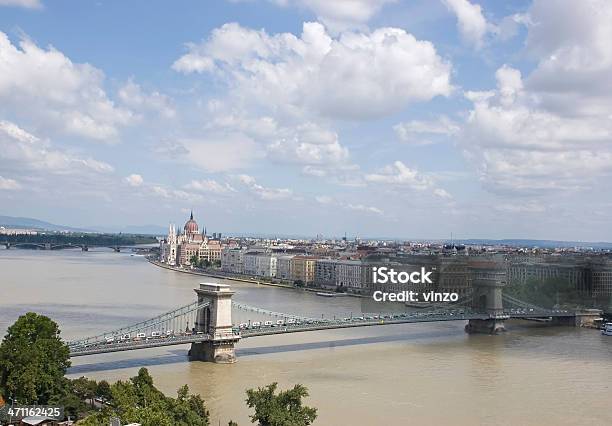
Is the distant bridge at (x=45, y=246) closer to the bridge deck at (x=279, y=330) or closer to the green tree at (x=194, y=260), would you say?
the green tree at (x=194, y=260)

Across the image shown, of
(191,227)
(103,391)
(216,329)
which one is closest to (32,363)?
(103,391)

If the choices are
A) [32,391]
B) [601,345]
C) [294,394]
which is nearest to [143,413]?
[294,394]

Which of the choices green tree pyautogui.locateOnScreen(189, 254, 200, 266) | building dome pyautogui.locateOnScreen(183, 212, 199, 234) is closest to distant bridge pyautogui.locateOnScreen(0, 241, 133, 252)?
building dome pyautogui.locateOnScreen(183, 212, 199, 234)

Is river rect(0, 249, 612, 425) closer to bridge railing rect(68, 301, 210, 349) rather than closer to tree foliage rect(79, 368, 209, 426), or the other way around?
bridge railing rect(68, 301, 210, 349)

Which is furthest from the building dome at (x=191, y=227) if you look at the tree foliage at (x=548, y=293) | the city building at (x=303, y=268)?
the tree foliage at (x=548, y=293)

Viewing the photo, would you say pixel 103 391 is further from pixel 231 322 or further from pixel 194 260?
pixel 194 260

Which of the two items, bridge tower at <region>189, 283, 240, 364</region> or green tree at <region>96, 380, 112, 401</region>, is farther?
bridge tower at <region>189, 283, 240, 364</region>
